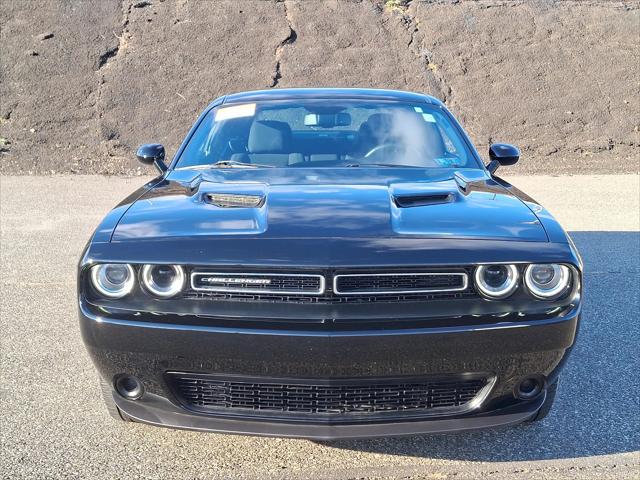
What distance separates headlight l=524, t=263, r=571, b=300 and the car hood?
0.13 metres

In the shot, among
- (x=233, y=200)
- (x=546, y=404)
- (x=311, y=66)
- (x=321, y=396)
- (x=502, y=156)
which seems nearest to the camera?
(x=321, y=396)

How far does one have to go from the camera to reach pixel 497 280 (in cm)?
285

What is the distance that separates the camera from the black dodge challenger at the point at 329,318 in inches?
107

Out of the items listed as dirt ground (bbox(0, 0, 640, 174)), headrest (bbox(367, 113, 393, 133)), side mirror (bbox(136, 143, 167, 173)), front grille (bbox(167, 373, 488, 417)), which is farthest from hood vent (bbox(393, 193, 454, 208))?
dirt ground (bbox(0, 0, 640, 174))

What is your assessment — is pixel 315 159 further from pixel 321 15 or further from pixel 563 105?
pixel 321 15

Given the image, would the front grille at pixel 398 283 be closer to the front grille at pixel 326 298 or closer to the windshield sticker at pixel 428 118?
the front grille at pixel 326 298

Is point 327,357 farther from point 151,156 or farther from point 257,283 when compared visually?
point 151,156

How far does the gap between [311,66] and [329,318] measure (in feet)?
45.4

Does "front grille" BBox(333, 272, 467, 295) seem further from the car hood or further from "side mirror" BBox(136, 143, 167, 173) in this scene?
"side mirror" BBox(136, 143, 167, 173)

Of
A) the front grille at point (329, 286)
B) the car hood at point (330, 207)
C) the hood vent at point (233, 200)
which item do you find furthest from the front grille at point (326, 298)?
the hood vent at point (233, 200)

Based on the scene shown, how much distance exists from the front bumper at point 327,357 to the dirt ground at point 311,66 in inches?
401

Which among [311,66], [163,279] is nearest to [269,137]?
[163,279]

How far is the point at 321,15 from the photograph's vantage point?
17.6m

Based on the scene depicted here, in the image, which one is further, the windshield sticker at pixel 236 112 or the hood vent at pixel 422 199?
the windshield sticker at pixel 236 112
